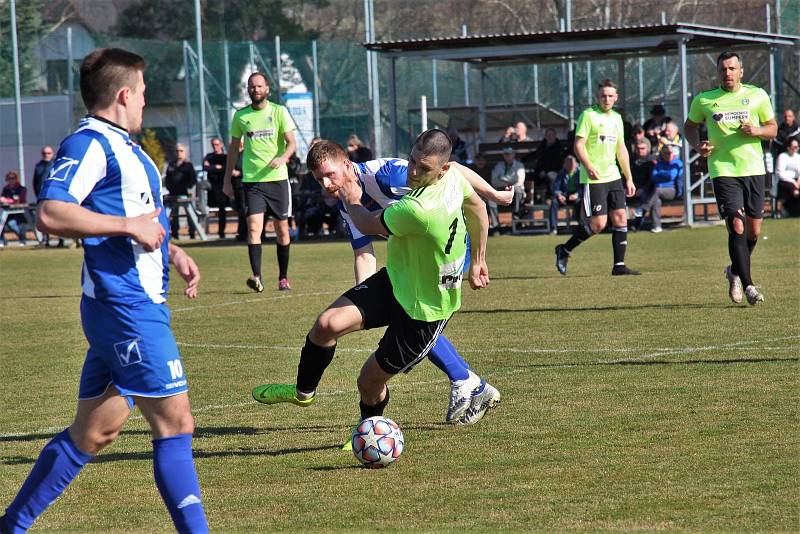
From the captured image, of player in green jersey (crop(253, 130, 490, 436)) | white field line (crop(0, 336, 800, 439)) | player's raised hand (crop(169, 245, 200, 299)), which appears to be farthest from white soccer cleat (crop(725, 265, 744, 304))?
player's raised hand (crop(169, 245, 200, 299))

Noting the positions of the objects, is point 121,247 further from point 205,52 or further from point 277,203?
point 205,52

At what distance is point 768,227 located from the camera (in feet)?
72.4

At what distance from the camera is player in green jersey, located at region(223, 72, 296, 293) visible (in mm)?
14461

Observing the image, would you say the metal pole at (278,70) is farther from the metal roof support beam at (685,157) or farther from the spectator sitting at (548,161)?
the metal roof support beam at (685,157)

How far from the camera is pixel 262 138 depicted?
1462 cm

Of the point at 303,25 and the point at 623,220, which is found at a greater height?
the point at 303,25

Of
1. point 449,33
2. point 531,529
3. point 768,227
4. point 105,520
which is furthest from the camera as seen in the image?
point 449,33

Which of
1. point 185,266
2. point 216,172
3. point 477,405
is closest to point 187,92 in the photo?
point 216,172

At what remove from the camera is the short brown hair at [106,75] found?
4504 millimetres

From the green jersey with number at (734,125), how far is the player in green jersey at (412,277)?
553cm

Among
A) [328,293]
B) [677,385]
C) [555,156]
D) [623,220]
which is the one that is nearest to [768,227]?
[555,156]

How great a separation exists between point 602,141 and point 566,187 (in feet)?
26.3

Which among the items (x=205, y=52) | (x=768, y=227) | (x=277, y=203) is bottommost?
(x=768, y=227)

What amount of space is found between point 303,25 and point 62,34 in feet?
33.9
